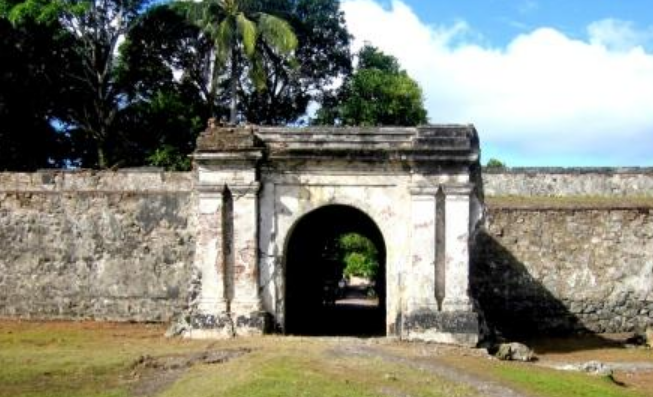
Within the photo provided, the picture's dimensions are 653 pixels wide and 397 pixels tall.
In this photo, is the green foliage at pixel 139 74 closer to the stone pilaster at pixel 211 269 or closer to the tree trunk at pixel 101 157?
the tree trunk at pixel 101 157

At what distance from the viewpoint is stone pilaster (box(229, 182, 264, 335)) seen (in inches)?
650

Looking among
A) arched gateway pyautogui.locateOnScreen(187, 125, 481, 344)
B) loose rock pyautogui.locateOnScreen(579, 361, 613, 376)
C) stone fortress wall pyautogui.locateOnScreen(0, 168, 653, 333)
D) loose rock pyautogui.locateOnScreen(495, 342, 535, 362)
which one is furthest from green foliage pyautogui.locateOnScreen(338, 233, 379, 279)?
loose rock pyautogui.locateOnScreen(579, 361, 613, 376)

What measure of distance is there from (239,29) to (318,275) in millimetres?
12130

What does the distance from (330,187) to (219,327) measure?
2.96 meters

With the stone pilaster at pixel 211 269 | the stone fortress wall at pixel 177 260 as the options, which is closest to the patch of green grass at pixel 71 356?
the stone pilaster at pixel 211 269

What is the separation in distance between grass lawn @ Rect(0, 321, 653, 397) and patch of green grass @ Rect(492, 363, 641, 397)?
13 millimetres

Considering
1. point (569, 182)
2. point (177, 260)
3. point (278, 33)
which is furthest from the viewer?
point (278, 33)

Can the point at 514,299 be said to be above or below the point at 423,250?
below

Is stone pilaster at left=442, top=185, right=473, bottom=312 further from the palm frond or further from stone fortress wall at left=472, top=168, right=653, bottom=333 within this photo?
the palm frond

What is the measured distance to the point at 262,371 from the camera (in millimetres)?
12477

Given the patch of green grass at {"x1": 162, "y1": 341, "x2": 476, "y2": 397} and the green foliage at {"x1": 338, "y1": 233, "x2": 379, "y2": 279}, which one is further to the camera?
the green foliage at {"x1": 338, "y1": 233, "x2": 379, "y2": 279}

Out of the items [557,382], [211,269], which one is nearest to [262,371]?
[557,382]

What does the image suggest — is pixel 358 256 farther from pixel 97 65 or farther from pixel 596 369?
pixel 596 369

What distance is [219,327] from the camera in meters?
16.4
